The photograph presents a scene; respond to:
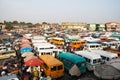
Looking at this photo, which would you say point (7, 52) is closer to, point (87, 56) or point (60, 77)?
point (60, 77)

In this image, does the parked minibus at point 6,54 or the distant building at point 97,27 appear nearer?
the parked minibus at point 6,54

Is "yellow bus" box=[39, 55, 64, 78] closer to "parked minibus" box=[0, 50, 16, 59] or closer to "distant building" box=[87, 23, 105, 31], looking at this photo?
"parked minibus" box=[0, 50, 16, 59]

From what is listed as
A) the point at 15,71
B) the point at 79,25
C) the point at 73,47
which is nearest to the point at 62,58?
the point at 15,71

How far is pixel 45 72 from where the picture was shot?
46.4ft

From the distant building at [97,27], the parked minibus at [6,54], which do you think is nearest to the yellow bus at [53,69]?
the parked minibus at [6,54]

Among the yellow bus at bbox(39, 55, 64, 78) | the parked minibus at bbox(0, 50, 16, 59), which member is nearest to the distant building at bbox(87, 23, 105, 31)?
the parked minibus at bbox(0, 50, 16, 59)

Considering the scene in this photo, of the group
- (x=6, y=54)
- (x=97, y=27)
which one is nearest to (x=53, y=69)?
(x=6, y=54)

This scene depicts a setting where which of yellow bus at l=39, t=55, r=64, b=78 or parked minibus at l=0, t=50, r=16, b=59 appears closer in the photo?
yellow bus at l=39, t=55, r=64, b=78

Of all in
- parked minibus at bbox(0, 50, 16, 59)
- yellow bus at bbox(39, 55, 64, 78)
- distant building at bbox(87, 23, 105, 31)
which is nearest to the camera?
yellow bus at bbox(39, 55, 64, 78)

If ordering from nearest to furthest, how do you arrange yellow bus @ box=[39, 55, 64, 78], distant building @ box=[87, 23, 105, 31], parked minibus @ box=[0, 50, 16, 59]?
yellow bus @ box=[39, 55, 64, 78] < parked minibus @ box=[0, 50, 16, 59] < distant building @ box=[87, 23, 105, 31]

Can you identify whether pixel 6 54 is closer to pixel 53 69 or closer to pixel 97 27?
pixel 53 69

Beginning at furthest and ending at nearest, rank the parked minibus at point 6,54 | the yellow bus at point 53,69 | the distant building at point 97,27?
the distant building at point 97,27
the parked minibus at point 6,54
the yellow bus at point 53,69

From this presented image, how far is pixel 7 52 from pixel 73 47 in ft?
40.3

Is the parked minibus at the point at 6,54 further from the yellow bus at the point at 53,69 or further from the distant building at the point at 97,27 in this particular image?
the distant building at the point at 97,27
